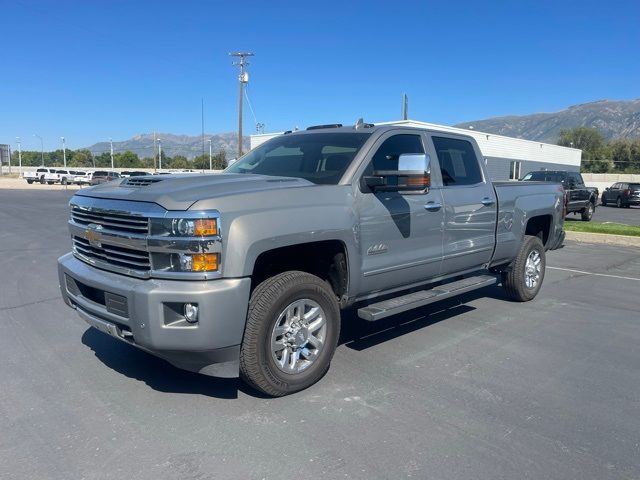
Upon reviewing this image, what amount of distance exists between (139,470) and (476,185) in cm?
446

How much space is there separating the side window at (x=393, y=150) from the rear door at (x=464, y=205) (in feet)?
1.15

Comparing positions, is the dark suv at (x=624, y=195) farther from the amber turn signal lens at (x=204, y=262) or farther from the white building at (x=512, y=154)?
the amber turn signal lens at (x=204, y=262)

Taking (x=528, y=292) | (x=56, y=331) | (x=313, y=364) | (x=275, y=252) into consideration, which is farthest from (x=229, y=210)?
(x=528, y=292)

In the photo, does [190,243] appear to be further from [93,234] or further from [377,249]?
[377,249]

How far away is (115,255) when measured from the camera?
12.7 feet

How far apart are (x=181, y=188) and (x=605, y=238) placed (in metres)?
12.9

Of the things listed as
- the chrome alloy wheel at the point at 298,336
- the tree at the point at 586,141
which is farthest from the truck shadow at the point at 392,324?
the tree at the point at 586,141

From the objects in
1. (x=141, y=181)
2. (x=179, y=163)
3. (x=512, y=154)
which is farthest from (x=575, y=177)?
(x=179, y=163)

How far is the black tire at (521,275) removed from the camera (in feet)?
22.3

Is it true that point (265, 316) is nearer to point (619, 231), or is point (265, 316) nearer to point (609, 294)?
point (609, 294)

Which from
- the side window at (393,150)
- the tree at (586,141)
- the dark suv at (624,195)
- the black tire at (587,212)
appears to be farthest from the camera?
the tree at (586,141)

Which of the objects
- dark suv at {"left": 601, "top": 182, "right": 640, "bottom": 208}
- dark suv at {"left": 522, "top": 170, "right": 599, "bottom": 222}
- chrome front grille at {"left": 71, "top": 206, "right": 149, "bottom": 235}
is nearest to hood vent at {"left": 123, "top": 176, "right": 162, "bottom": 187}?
chrome front grille at {"left": 71, "top": 206, "right": 149, "bottom": 235}

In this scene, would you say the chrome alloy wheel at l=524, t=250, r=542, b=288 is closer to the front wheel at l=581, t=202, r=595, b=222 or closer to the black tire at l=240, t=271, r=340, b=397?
the black tire at l=240, t=271, r=340, b=397

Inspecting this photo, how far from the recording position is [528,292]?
7066mm
